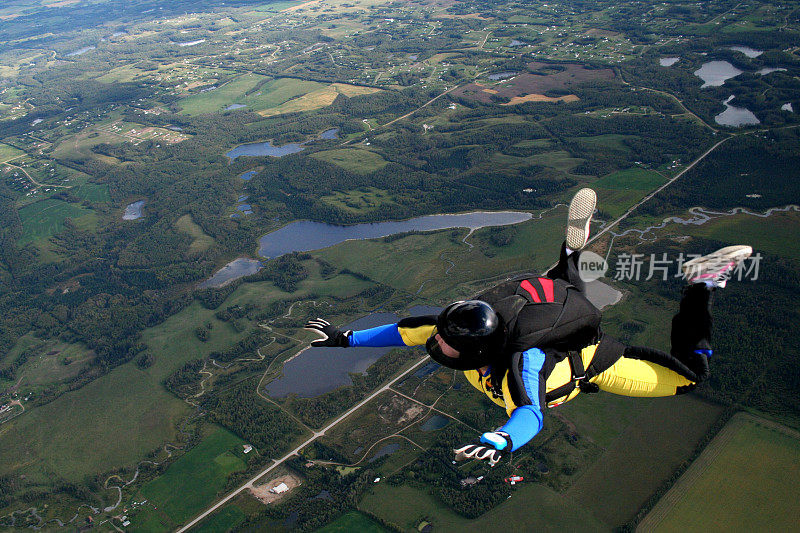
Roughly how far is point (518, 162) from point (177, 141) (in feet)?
140

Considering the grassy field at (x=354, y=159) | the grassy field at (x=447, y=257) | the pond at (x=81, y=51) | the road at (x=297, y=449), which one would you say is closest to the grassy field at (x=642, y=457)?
the road at (x=297, y=449)

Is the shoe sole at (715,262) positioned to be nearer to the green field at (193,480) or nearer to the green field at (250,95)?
the green field at (193,480)

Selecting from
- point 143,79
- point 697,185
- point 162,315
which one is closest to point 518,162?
point 697,185

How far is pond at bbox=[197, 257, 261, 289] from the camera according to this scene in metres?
44.0

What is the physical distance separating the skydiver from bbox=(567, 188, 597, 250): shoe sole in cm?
1

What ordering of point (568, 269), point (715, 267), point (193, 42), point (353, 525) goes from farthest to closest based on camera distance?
point (193, 42), point (353, 525), point (568, 269), point (715, 267)

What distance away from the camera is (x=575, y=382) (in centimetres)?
667

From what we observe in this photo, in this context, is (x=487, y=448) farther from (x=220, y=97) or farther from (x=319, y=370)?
(x=220, y=97)

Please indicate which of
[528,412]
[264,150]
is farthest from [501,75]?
[528,412]

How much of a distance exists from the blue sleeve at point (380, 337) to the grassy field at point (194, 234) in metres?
43.3

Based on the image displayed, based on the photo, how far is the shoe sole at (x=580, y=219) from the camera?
697 centimetres

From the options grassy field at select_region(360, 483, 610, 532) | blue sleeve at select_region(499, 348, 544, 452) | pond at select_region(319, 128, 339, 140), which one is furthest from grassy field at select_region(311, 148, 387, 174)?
blue sleeve at select_region(499, 348, 544, 452)

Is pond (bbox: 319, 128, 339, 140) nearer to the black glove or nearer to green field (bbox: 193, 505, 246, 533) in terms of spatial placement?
green field (bbox: 193, 505, 246, 533)

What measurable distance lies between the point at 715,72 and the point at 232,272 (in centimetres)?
6185
